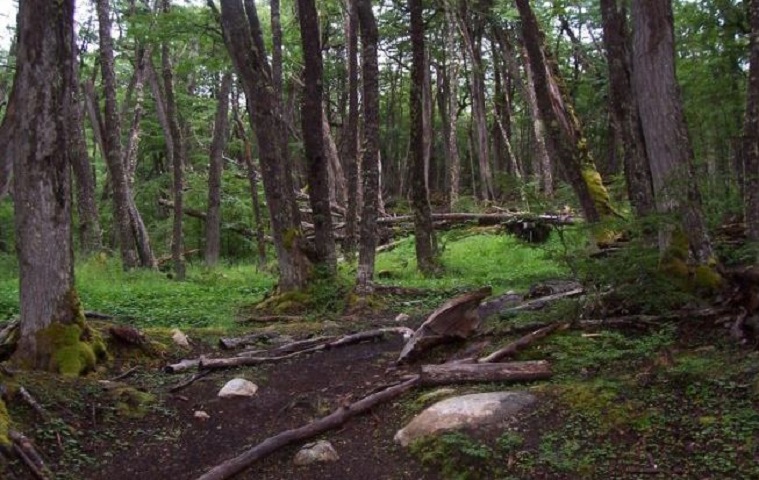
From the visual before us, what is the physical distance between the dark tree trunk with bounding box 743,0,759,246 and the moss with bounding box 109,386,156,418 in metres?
7.75

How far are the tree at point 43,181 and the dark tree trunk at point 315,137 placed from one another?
557 centimetres

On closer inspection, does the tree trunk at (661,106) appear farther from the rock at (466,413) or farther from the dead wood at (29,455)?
the dead wood at (29,455)

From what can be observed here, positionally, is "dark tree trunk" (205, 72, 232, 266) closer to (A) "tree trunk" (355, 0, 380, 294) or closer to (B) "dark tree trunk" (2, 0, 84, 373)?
(A) "tree trunk" (355, 0, 380, 294)

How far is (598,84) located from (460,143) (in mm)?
24584

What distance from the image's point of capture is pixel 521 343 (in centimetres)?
654

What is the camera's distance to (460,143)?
51312 mm

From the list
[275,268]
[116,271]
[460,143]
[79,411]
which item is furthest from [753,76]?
[460,143]

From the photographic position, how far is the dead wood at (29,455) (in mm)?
4805

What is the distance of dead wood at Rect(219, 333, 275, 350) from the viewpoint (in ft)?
28.5

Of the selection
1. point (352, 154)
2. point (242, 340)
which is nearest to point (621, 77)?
point (242, 340)

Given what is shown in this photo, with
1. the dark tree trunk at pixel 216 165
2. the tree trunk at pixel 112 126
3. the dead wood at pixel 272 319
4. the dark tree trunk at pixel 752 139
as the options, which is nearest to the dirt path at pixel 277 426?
the dead wood at pixel 272 319

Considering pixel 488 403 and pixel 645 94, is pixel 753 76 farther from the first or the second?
pixel 488 403

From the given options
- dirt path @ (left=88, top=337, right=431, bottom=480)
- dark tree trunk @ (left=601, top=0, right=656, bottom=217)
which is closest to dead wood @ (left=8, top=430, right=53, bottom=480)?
dirt path @ (left=88, top=337, right=431, bottom=480)

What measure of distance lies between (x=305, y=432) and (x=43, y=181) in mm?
3350
